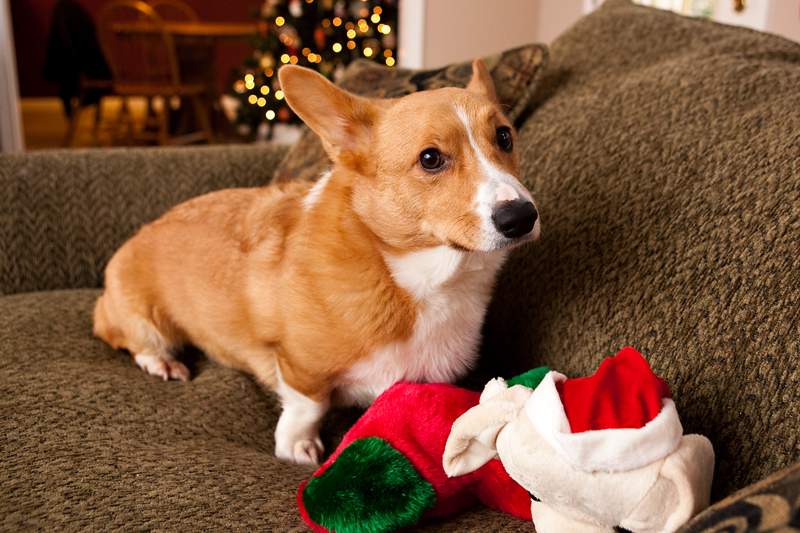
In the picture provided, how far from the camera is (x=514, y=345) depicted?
137 cm

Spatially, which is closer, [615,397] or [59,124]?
[615,397]

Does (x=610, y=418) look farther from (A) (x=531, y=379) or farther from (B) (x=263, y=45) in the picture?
(B) (x=263, y=45)

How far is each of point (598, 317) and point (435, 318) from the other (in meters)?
0.32

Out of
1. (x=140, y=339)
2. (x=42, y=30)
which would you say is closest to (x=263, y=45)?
(x=140, y=339)

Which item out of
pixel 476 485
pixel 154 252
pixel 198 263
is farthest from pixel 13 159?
pixel 476 485

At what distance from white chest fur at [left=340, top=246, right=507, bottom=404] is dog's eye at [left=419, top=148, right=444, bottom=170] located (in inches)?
6.3

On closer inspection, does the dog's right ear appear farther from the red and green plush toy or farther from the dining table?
the dining table

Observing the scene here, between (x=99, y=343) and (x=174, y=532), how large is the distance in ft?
2.84

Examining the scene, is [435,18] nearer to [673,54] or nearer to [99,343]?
[673,54]

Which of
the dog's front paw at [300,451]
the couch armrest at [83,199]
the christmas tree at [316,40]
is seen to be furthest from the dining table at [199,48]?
the dog's front paw at [300,451]

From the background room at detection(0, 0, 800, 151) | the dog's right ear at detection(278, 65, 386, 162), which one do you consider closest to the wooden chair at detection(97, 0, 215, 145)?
the background room at detection(0, 0, 800, 151)

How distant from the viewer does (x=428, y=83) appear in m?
1.66

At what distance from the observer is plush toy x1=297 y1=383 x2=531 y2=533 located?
0.88 meters

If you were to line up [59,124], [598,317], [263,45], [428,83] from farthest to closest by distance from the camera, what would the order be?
[59,124], [263,45], [428,83], [598,317]
